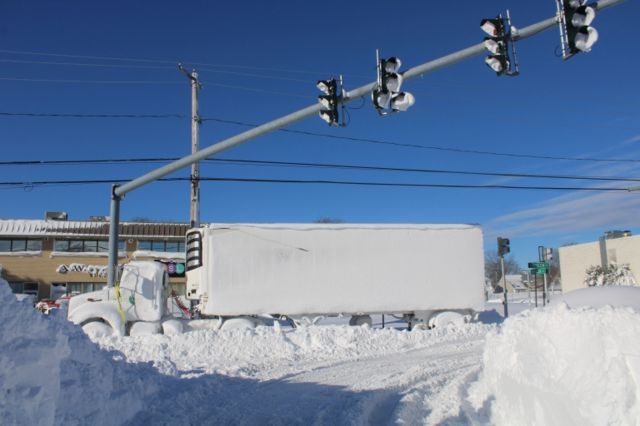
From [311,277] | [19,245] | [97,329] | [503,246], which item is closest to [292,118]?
[311,277]

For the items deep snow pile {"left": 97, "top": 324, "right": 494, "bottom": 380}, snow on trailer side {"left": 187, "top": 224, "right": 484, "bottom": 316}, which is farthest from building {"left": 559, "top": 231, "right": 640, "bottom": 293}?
deep snow pile {"left": 97, "top": 324, "right": 494, "bottom": 380}

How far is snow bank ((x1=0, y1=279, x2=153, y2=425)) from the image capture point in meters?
4.86

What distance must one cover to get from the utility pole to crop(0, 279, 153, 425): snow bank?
14869 mm

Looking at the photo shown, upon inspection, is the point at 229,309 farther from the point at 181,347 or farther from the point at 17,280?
the point at 17,280

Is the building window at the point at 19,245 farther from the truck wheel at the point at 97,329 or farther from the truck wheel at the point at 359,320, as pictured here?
the truck wheel at the point at 359,320

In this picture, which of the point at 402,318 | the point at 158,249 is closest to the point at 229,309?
the point at 402,318

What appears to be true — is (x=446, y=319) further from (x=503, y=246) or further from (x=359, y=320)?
(x=503, y=246)

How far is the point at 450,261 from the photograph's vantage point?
18.8 metres

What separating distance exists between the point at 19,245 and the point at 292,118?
34380mm

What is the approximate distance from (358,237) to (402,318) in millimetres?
3288

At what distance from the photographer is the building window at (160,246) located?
42438 mm

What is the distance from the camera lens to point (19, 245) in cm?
4038

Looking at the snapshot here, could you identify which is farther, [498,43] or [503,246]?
[503,246]

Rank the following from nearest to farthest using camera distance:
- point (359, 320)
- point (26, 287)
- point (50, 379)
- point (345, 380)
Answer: point (50, 379) → point (345, 380) → point (359, 320) → point (26, 287)
